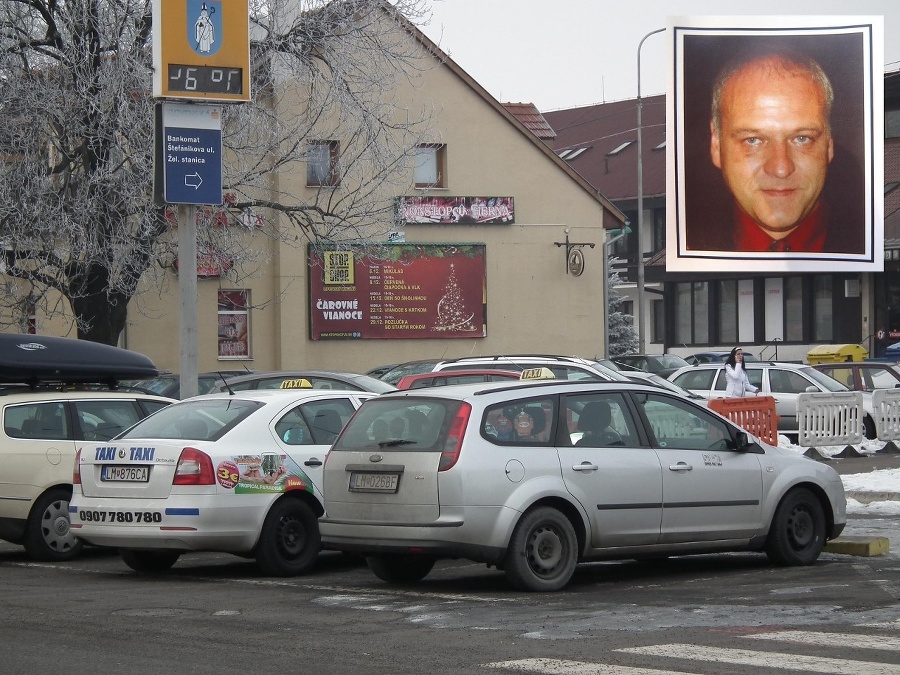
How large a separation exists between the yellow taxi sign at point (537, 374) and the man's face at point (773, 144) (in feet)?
57.1

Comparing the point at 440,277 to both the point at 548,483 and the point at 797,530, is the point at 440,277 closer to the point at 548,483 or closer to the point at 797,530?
the point at 797,530

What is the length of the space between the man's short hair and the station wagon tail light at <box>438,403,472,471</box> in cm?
2732

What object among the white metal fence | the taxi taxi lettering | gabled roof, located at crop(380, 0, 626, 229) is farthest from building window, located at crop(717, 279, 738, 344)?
the taxi taxi lettering

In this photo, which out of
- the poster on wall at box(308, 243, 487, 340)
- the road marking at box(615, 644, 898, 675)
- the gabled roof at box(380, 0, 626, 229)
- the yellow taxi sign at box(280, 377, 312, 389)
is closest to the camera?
the road marking at box(615, 644, 898, 675)

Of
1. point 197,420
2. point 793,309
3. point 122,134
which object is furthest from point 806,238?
point 197,420

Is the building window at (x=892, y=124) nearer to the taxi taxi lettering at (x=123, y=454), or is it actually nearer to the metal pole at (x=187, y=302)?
the metal pole at (x=187, y=302)

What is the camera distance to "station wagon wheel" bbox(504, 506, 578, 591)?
9789 mm

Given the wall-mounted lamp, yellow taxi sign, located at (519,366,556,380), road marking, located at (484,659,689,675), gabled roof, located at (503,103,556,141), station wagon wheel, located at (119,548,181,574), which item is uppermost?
gabled roof, located at (503,103,556,141)

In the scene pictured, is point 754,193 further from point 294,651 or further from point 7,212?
point 294,651

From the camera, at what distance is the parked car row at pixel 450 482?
388 inches

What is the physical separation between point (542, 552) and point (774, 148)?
2740cm

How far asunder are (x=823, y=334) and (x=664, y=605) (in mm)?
50331

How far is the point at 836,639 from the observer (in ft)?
25.5

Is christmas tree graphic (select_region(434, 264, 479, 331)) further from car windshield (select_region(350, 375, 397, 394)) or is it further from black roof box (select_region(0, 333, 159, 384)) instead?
black roof box (select_region(0, 333, 159, 384))
